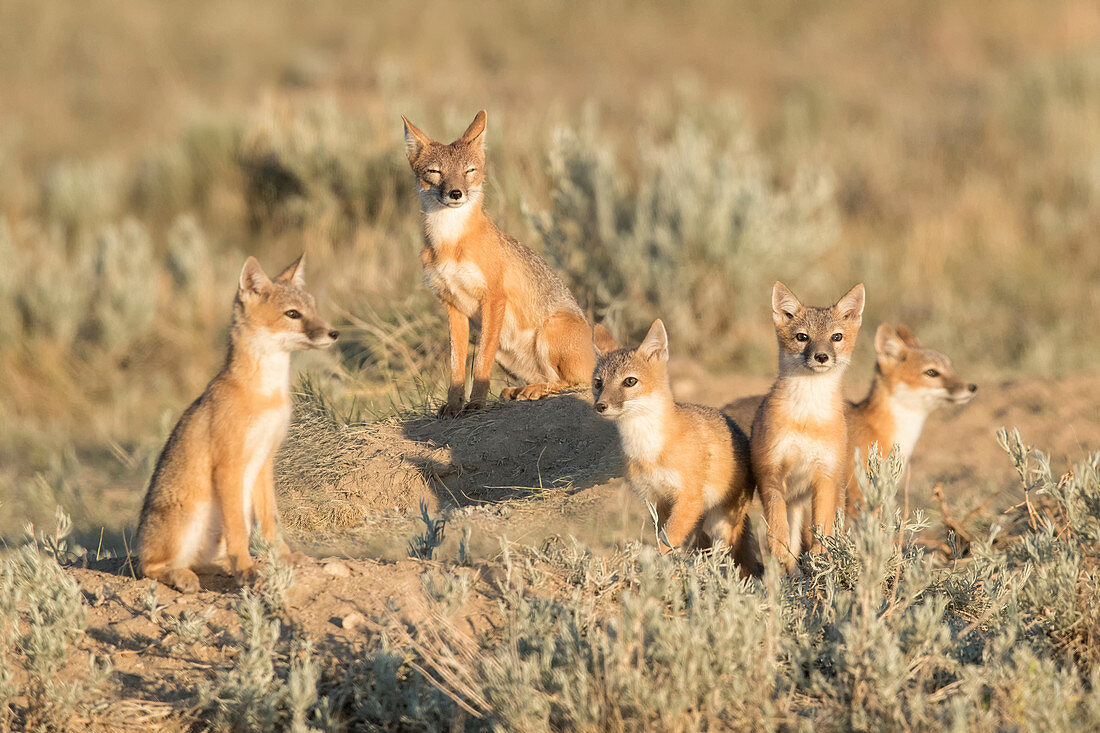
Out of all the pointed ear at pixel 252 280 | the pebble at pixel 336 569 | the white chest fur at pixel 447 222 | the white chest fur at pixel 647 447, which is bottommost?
the pebble at pixel 336 569

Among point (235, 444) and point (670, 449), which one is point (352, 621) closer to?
point (235, 444)

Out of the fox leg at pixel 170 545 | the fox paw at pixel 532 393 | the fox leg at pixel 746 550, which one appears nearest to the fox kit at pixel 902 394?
the fox leg at pixel 746 550

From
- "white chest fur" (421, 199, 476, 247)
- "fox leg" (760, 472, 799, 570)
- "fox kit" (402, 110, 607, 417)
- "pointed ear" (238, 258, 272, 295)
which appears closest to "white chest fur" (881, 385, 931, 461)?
"fox leg" (760, 472, 799, 570)

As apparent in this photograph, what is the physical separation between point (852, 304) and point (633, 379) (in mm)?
1363

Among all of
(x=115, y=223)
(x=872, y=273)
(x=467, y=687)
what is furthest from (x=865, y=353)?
(x=115, y=223)

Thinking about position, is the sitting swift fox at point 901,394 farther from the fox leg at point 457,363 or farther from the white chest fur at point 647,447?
the fox leg at point 457,363

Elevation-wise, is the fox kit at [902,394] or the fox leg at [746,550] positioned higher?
the fox kit at [902,394]

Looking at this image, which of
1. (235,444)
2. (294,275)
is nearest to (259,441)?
(235,444)

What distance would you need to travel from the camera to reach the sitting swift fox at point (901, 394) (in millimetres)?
6773

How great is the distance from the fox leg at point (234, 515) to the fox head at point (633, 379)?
6.23 ft

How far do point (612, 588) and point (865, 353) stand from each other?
7759 millimetres

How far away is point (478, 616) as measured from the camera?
13.6ft

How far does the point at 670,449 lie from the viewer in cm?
536

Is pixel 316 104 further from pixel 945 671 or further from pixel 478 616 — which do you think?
pixel 945 671
